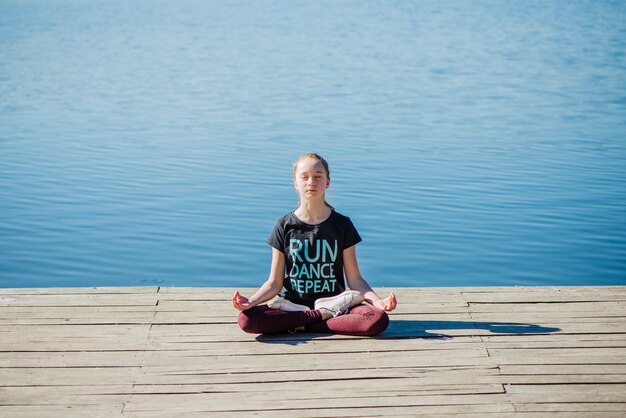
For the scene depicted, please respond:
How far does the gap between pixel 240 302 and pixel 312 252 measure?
508 millimetres

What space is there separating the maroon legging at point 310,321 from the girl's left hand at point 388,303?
0.03m

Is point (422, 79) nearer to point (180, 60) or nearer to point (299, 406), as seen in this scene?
point (180, 60)

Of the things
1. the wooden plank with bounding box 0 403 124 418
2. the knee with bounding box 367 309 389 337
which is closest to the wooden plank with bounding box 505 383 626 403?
the knee with bounding box 367 309 389 337

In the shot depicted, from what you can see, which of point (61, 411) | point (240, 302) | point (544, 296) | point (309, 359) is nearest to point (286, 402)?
point (309, 359)

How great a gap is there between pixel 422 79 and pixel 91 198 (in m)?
10.3

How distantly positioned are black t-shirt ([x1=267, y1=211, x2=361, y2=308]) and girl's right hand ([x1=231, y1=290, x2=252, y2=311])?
1.16 feet

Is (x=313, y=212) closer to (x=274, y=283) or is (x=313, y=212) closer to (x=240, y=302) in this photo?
(x=274, y=283)

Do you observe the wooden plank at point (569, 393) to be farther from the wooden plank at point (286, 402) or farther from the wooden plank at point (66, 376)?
the wooden plank at point (66, 376)

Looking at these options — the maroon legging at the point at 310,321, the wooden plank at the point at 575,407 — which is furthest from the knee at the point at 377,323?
the wooden plank at the point at 575,407

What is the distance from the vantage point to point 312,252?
4832 millimetres

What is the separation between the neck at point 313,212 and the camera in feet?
16.0

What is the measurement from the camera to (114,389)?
4.02m

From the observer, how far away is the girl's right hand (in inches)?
179

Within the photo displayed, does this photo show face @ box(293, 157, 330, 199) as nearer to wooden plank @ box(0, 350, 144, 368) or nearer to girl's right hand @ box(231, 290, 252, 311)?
girl's right hand @ box(231, 290, 252, 311)
